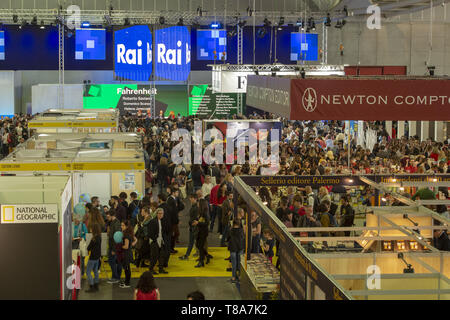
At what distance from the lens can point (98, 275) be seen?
10.8 metres

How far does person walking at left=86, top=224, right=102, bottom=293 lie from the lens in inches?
407

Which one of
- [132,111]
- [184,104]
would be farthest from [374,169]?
[184,104]

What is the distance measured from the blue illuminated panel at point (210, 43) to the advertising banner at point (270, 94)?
62.5 feet

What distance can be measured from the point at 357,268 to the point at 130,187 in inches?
267

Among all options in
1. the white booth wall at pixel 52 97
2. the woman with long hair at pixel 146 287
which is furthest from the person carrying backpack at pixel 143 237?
the white booth wall at pixel 52 97

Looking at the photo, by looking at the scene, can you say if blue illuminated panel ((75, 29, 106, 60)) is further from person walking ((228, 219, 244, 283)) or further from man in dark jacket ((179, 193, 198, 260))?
person walking ((228, 219, 244, 283))

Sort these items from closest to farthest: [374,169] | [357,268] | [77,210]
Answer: [357,268] < [77,210] < [374,169]

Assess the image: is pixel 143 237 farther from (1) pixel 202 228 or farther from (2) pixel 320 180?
(2) pixel 320 180

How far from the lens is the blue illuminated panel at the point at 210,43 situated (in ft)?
106

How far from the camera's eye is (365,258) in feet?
25.5

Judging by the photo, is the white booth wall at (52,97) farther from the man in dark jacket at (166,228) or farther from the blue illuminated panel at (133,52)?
the man in dark jacket at (166,228)

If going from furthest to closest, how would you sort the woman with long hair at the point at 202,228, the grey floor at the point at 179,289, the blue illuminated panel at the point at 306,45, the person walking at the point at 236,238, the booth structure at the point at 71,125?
the blue illuminated panel at the point at 306,45 < the booth structure at the point at 71,125 < the woman with long hair at the point at 202,228 < the person walking at the point at 236,238 < the grey floor at the point at 179,289
